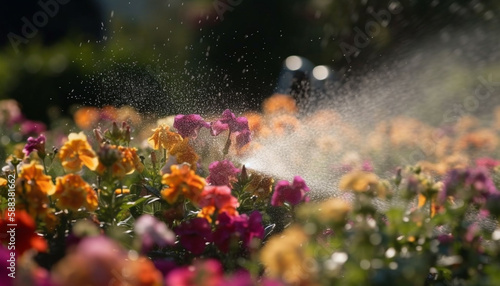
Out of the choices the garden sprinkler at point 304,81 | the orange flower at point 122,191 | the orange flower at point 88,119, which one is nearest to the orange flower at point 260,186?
the orange flower at point 122,191

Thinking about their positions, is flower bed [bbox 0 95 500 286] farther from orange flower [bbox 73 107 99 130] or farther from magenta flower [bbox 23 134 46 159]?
orange flower [bbox 73 107 99 130]

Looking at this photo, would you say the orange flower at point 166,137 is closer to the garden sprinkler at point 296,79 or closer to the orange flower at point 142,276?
the orange flower at point 142,276

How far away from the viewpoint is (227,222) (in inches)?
77.4

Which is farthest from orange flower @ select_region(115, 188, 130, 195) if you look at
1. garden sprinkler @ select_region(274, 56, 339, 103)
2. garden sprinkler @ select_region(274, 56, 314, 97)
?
garden sprinkler @ select_region(274, 56, 314, 97)

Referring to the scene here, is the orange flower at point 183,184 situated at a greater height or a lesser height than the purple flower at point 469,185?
greater

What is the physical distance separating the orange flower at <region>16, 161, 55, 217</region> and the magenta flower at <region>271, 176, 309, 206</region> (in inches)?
28.6

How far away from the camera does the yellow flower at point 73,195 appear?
2.01m

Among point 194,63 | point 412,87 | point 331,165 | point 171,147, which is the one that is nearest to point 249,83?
point 194,63

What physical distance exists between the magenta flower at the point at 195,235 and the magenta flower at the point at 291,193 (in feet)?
1.16

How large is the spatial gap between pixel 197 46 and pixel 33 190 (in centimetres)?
648

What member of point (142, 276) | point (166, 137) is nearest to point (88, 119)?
point (166, 137)

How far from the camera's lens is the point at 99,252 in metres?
1.07

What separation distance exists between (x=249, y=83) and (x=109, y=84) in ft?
6.07

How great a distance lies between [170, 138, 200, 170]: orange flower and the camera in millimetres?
2540
